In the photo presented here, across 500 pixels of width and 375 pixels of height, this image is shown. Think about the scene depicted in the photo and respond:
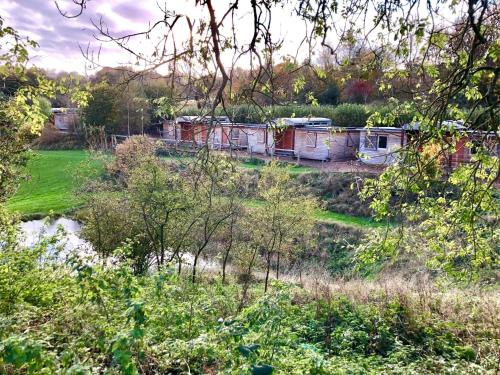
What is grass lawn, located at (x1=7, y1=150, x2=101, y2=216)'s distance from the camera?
23.0 m

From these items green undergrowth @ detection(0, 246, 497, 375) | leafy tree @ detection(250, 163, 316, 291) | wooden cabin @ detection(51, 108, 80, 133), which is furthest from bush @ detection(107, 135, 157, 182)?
wooden cabin @ detection(51, 108, 80, 133)

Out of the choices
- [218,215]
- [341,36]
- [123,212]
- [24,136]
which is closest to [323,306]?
[218,215]

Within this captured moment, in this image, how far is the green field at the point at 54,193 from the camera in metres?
20.1

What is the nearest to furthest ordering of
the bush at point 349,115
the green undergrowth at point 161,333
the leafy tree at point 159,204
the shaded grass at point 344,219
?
1. the green undergrowth at point 161,333
2. the leafy tree at point 159,204
3. the shaded grass at point 344,219
4. the bush at point 349,115

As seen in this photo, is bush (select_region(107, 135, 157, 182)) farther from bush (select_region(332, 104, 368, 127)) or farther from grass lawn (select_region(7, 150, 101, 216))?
bush (select_region(332, 104, 368, 127))

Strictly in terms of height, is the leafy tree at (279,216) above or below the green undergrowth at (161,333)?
below

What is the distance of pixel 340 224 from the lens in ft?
64.3

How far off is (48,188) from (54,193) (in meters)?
1.54

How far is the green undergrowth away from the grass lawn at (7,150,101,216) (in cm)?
1694

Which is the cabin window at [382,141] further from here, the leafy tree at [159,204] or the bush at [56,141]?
the bush at [56,141]

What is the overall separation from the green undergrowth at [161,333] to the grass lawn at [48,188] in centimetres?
1694

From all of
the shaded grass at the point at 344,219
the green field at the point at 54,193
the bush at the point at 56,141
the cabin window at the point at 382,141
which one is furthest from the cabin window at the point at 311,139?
the bush at the point at 56,141

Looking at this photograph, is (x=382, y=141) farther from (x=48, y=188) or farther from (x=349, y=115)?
(x=48, y=188)

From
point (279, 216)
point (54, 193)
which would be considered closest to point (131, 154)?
point (279, 216)
